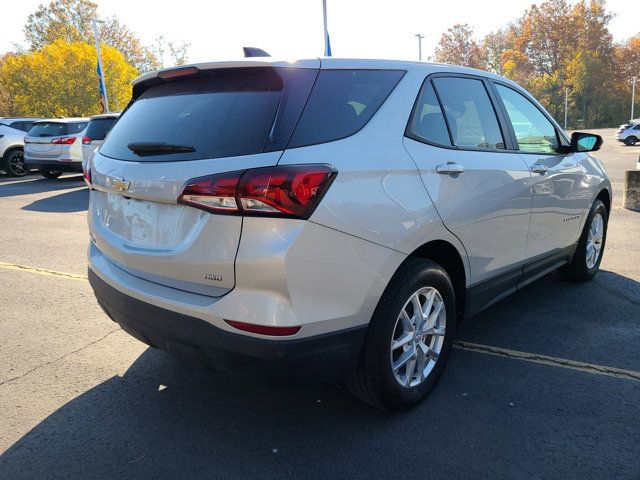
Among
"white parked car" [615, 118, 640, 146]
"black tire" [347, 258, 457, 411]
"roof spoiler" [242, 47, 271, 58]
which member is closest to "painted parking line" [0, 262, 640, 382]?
"black tire" [347, 258, 457, 411]

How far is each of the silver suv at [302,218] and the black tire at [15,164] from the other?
1517 cm

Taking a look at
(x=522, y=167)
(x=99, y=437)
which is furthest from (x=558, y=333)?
(x=99, y=437)

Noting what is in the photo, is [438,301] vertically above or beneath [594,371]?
above

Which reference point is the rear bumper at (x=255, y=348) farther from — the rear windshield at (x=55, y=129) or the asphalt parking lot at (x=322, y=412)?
the rear windshield at (x=55, y=129)

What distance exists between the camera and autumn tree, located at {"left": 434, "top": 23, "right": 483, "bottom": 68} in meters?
85.9

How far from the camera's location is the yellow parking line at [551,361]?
10.6 feet

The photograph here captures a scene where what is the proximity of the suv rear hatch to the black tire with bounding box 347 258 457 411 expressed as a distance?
2.48ft

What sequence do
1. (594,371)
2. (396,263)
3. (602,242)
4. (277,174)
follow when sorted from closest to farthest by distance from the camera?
(277,174)
(396,263)
(594,371)
(602,242)

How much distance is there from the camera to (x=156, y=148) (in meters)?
2.52

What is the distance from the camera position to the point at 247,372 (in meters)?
2.31

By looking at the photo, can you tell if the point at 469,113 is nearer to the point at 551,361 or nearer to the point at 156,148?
the point at 551,361

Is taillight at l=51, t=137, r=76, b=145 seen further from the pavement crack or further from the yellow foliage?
the yellow foliage

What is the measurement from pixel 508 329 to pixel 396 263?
185 cm

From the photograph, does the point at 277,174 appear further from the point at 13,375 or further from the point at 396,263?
the point at 13,375
